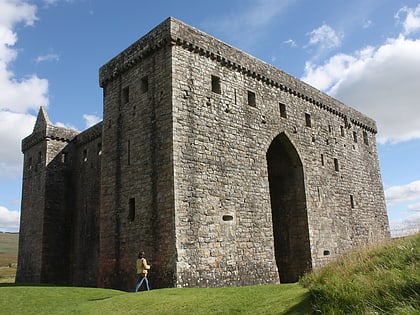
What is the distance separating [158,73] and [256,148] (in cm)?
535

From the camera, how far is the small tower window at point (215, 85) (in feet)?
55.3

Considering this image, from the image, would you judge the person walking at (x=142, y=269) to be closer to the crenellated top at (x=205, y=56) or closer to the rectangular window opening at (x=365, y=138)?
the crenellated top at (x=205, y=56)

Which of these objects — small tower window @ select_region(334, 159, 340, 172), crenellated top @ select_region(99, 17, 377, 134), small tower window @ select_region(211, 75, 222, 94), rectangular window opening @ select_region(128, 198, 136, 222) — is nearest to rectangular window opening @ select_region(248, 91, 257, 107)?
crenellated top @ select_region(99, 17, 377, 134)

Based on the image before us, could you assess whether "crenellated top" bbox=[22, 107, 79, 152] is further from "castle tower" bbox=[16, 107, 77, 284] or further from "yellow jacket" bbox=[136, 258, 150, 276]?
"yellow jacket" bbox=[136, 258, 150, 276]

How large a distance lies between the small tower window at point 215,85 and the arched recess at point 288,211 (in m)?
4.68

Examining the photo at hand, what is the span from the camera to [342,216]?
22656 mm

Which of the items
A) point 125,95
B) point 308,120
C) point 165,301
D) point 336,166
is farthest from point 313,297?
point 336,166

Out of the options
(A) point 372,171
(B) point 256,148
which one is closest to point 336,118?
(A) point 372,171

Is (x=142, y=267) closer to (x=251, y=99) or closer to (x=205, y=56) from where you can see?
(x=205, y=56)

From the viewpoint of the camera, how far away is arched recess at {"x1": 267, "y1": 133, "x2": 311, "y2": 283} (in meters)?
19.8

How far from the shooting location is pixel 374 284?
264 inches

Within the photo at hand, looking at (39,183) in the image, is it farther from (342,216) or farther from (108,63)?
(342,216)

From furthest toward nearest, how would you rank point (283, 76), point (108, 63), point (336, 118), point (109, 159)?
point (336, 118) → point (283, 76) → point (108, 63) → point (109, 159)

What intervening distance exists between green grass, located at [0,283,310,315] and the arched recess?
9339 mm
